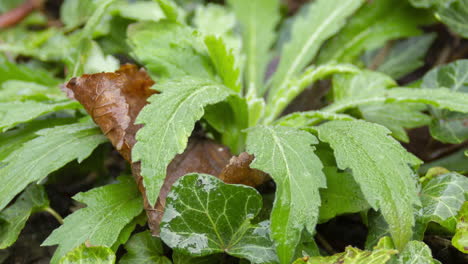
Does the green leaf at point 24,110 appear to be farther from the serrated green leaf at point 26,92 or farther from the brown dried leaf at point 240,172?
the brown dried leaf at point 240,172

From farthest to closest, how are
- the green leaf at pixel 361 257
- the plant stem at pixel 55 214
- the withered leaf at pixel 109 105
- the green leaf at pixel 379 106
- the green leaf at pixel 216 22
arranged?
the green leaf at pixel 216 22 < the green leaf at pixel 379 106 < the plant stem at pixel 55 214 < the withered leaf at pixel 109 105 < the green leaf at pixel 361 257

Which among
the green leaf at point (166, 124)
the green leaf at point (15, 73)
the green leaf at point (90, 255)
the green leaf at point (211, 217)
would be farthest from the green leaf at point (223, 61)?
the green leaf at point (15, 73)

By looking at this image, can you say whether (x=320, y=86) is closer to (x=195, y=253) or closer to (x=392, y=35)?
(x=392, y=35)

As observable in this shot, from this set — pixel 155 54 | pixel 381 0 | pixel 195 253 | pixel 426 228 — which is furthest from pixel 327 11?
pixel 195 253

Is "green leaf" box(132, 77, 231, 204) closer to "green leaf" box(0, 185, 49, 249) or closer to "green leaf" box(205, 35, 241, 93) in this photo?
"green leaf" box(205, 35, 241, 93)

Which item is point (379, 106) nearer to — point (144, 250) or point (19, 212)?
point (144, 250)
